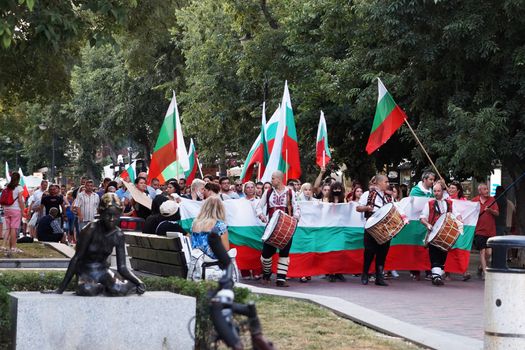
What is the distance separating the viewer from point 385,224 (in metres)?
18.5

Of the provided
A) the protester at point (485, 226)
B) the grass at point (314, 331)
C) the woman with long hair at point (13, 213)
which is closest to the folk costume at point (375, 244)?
the protester at point (485, 226)

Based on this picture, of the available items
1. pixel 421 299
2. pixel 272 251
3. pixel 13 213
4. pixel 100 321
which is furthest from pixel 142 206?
pixel 100 321

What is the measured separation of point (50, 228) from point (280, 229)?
1023 cm

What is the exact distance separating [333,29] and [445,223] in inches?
541

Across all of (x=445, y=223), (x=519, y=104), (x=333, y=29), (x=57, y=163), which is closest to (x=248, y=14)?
(x=333, y=29)

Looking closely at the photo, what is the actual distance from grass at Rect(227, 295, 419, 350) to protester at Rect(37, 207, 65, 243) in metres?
13.9

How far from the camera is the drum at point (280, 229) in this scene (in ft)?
58.7

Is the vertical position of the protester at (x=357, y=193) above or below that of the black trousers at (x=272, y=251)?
above

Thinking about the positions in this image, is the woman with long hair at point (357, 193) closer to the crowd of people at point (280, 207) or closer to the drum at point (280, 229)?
the crowd of people at point (280, 207)

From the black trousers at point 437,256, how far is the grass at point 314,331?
6170 mm

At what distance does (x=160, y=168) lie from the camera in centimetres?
2570

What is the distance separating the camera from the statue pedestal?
9211mm

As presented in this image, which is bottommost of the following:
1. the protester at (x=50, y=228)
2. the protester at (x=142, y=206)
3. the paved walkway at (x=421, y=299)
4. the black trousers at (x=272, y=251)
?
the paved walkway at (x=421, y=299)

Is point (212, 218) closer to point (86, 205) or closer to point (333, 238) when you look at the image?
point (333, 238)
